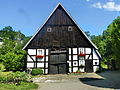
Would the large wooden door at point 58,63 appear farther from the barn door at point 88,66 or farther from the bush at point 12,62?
the bush at point 12,62

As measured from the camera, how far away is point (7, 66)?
28.4 meters

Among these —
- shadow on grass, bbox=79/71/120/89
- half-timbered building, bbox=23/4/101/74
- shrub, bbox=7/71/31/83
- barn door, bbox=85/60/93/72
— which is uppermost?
half-timbered building, bbox=23/4/101/74

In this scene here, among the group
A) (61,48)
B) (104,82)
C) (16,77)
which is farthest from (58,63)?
(16,77)

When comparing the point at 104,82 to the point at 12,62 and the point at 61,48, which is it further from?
the point at 12,62

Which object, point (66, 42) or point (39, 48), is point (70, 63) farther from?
point (39, 48)

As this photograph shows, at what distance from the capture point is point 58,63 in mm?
27672

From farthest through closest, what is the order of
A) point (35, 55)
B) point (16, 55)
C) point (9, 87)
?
point (16, 55) → point (35, 55) → point (9, 87)

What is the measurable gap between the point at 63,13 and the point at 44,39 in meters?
4.87

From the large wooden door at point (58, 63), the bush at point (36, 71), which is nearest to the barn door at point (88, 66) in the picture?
the large wooden door at point (58, 63)

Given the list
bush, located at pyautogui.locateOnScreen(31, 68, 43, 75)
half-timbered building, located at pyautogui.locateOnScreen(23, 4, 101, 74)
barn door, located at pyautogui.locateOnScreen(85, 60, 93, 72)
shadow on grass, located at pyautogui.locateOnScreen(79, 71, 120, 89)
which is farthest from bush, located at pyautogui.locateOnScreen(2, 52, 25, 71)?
shadow on grass, located at pyautogui.locateOnScreen(79, 71, 120, 89)

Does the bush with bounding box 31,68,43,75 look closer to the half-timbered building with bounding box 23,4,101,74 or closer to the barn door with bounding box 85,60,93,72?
the half-timbered building with bounding box 23,4,101,74

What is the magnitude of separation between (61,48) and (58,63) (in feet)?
7.47

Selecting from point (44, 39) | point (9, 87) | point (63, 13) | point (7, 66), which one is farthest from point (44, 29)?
point (9, 87)

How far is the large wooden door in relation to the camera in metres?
27.5
